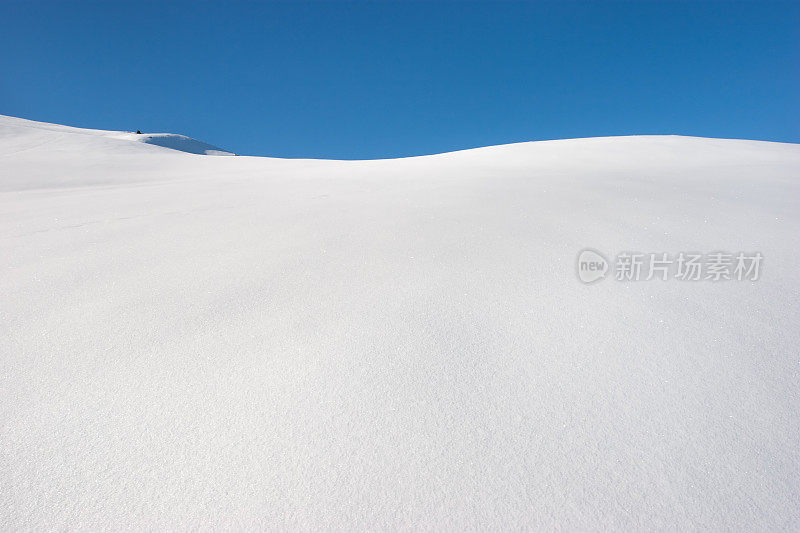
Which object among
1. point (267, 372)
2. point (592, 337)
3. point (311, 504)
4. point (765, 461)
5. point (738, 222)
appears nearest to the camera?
point (311, 504)

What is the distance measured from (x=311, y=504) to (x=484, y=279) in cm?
126

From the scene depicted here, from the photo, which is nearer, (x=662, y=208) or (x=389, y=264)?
(x=389, y=264)

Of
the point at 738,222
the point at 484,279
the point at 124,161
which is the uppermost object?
the point at 124,161

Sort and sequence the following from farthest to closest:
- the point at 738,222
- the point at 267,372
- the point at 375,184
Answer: the point at 375,184, the point at 738,222, the point at 267,372

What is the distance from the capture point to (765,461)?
3.30 feet

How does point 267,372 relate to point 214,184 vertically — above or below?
below

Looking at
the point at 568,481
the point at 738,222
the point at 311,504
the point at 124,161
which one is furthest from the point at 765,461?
the point at 124,161

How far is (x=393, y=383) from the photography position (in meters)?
1.22

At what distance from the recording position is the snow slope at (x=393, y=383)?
910 millimetres

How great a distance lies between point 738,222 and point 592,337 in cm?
226

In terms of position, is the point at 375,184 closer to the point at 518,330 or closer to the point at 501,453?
the point at 518,330

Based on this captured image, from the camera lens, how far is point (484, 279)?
1.88 m

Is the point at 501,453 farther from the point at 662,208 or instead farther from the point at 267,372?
the point at 662,208

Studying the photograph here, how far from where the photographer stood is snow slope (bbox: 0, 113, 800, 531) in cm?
91
